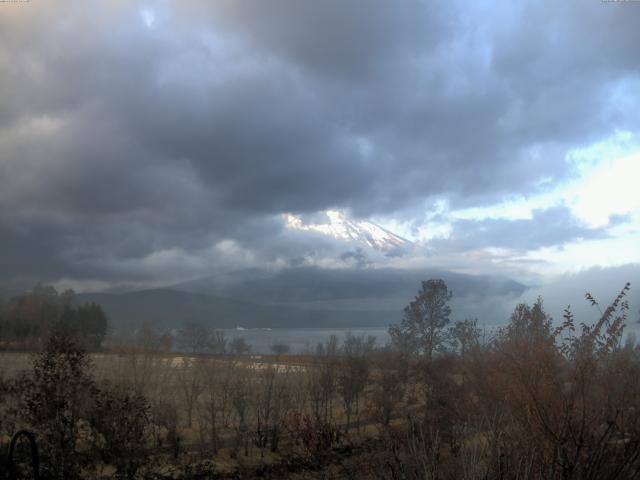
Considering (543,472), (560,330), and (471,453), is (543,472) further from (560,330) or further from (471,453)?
(560,330)

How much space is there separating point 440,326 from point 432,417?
3700cm

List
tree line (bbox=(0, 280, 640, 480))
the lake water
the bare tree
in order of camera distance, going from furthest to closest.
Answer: the bare tree < the lake water < tree line (bbox=(0, 280, 640, 480))

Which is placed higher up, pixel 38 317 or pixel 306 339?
pixel 38 317

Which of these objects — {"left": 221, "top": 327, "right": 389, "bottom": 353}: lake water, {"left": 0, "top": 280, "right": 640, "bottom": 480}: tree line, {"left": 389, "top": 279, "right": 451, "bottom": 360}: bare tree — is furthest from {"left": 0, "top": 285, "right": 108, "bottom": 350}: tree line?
{"left": 389, "top": 279, "right": 451, "bottom": 360}: bare tree

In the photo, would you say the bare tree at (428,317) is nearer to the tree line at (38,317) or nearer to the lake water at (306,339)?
the lake water at (306,339)

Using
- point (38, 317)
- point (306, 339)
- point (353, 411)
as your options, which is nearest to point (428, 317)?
point (306, 339)

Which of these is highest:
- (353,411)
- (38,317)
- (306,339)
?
(38,317)

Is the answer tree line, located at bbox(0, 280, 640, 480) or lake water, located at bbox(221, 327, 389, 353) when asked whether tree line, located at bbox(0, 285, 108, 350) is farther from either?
lake water, located at bbox(221, 327, 389, 353)

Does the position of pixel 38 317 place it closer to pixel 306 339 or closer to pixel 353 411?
pixel 306 339

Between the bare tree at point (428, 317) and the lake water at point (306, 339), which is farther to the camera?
the bare tree at point (428, 317)

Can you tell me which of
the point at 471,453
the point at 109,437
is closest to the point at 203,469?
the point at 109,437

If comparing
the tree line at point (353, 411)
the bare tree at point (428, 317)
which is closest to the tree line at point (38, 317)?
the tree line at point (353, 411)

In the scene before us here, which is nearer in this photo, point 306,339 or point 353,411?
point 353,411

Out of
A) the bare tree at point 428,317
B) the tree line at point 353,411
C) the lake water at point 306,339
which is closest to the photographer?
the tree line at point 353,411
